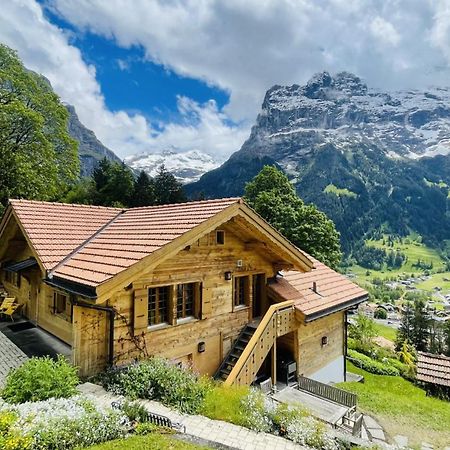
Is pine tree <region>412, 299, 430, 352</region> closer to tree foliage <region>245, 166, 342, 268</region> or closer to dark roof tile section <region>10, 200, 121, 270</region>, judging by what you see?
tree foliage <region>245, 166, 342, 268</region>

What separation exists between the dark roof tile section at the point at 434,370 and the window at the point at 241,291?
1141 cm

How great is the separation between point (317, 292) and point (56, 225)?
10.8 m

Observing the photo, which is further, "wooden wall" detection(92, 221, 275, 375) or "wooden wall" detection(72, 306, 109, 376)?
"wooden wall" detection(92, 221, 275, 375)

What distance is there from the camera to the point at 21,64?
Answer: 25.9 metres

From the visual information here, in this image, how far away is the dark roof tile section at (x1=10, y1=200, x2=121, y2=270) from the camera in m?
11.7

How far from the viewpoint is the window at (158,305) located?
35.9 ft

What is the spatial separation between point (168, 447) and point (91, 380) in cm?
348

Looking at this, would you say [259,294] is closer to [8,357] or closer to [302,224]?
[8,357]

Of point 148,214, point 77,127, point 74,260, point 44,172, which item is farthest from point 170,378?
point 77,127

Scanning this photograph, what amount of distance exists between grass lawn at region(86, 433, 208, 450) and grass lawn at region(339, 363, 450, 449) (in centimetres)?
820

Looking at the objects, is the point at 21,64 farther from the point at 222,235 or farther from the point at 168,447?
the point at 168,447

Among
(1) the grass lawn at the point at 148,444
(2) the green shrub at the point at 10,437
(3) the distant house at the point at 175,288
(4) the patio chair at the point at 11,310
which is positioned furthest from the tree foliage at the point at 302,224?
(2) the green shrub at the point at 10,437

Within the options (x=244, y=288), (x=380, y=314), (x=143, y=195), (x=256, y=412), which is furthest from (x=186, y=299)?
(x=380, y=314)

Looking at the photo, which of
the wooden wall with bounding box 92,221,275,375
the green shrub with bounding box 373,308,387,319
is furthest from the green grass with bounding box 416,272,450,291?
the wooden wall with bounding box 92,221,275,375
